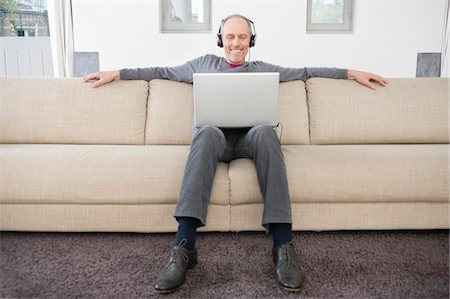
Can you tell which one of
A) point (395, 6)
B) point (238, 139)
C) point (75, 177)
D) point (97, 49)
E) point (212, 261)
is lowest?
point (212, 261)

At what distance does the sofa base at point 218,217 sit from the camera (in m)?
1.73

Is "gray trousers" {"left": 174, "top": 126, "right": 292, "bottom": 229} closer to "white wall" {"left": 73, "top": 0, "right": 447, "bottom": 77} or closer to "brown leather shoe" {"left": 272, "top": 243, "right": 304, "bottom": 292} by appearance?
"brown leather shoe" {"left": 272, "top": 243, "right": 304, "bottom": 292}

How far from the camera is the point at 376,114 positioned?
2172mm

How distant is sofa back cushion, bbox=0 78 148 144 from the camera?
213 cm

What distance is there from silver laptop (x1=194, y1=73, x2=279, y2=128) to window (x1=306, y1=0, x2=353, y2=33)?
95.8 inches

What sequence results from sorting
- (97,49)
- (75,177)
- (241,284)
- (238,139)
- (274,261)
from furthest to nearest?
(97,49)
(238,139)
(75,177)
(274,261)
(241,284)

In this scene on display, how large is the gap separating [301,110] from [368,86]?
39 cm

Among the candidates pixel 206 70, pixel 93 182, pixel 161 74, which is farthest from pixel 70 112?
pixel 206 70

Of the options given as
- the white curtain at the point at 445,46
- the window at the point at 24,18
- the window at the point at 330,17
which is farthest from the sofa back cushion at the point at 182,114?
the window at the point at 24,18

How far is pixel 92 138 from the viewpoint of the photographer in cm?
214

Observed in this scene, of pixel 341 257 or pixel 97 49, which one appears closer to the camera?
pixel 341 257

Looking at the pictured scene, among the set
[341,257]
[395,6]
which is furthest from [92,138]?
[395,6]

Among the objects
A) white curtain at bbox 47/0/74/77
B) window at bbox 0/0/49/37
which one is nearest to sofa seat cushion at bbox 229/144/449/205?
white curtain at bbox 47/0/74/77

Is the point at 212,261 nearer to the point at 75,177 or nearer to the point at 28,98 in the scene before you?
the point at 75,177
